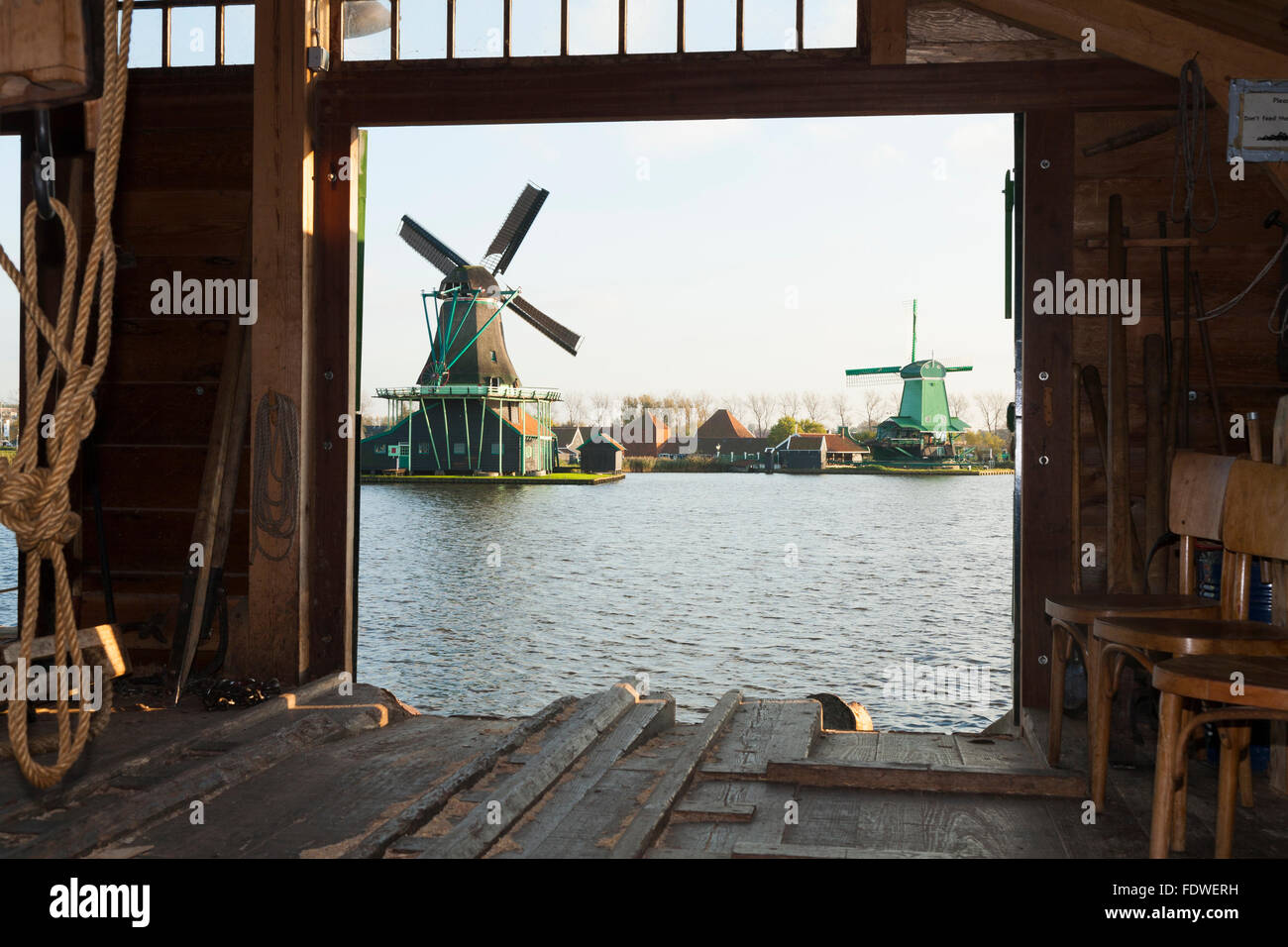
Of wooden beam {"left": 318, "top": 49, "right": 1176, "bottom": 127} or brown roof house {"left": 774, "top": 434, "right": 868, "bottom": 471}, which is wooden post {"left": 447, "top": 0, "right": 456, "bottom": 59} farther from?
brown roof house {"left": 774, "top": 434, "right": 868, "bottom": 471}

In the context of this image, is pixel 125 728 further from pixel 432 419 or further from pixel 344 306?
pixel 432 419

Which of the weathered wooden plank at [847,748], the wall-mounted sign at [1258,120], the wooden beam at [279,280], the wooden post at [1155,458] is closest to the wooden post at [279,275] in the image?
the wooden beam at [279,280]

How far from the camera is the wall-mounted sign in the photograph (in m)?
3.06

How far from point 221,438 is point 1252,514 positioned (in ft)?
10.6

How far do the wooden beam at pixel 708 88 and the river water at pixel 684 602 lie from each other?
584cm

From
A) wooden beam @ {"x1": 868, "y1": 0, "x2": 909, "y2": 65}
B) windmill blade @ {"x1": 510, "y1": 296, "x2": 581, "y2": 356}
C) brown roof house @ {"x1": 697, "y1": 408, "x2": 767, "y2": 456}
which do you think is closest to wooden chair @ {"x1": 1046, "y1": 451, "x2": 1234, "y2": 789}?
wooden beam @ {"x1": 868, "y1": 0, "x2": 909, "y2": 65}

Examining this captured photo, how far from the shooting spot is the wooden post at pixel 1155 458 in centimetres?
348

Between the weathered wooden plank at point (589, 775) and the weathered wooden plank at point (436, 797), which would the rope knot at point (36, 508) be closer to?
the weathered wooden plank at point (436, 797)

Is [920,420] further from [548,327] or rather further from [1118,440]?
[1118,440]

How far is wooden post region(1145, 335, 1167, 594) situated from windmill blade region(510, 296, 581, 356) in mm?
28670

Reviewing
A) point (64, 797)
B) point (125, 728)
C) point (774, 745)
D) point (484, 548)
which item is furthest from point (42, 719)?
point (484, 548)

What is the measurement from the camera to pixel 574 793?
103 inches

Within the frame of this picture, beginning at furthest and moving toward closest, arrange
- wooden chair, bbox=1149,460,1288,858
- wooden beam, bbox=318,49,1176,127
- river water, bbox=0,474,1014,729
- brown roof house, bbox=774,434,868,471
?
1. brown roof house, bbox=774,434,868,471
2. river water, bbox=0,474,1014,729
3. wooden beam, bbox=318,49,1176,127
4. wooden chair, bbox=1149,460,1288,858

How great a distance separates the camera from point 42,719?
3457mm
